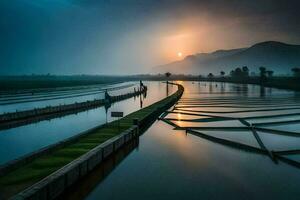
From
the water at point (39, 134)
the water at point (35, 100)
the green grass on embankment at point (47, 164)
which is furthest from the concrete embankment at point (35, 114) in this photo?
the green grass on embankment at point (47, 164)

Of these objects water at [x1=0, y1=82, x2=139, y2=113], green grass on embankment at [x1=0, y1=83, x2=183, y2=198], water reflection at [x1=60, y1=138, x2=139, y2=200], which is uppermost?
water at [x1=0, y1=82, x2=139, y2=113]

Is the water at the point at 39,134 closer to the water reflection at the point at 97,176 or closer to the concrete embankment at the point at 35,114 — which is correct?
the concrete embankment at the point at 35,114

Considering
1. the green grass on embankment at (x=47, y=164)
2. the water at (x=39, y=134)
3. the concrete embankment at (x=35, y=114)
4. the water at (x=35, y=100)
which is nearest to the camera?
the green grass on embankment at (x=47, y=164)

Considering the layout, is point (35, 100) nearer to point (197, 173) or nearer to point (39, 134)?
point (39, 134)

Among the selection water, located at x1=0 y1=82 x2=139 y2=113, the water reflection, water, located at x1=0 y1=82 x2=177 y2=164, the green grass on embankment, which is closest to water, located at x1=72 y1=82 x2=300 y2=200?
the water reflection

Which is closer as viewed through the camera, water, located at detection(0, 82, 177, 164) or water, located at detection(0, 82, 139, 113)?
water, located at detection(0, 82, 177, 164)

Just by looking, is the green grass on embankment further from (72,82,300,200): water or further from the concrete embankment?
the concrete embankment

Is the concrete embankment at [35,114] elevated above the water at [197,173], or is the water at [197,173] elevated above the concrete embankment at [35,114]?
the concrete embankment at [35,114]

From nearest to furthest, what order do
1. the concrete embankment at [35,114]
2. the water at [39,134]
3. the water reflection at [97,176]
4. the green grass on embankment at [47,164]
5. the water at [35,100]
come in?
1. the green grass on embankment at [47,164]
2. the water reflection at [97,176]
3. the water at [39,134]
4. the concrete embankment at [35,114]
5. the water at [35,100]

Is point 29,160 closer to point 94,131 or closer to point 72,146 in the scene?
point 72,146

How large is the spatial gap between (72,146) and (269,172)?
49.2 ft

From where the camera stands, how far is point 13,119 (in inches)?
1770

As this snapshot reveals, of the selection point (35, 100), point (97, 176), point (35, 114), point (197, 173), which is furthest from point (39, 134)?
point (35, 100)

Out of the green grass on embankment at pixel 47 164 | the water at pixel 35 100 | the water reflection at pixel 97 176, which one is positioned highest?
the water at pixel 35 100
